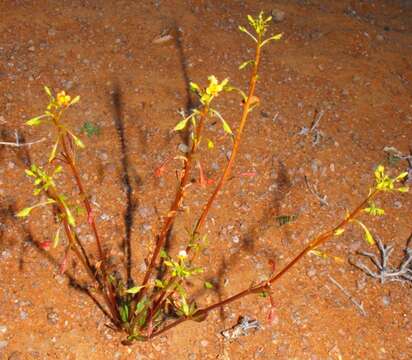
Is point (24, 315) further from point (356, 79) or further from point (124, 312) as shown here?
point (356, 79)

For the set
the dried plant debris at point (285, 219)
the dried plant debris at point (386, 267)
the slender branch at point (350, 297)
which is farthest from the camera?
the dried plant debris at point (285, 219)

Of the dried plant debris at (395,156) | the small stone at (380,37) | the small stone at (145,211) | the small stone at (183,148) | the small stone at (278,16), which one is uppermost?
the small stone at (278,16)

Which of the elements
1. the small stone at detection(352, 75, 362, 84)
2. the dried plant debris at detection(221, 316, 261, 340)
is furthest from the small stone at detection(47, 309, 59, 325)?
the small stone at detection(352, 75, 362, 84)

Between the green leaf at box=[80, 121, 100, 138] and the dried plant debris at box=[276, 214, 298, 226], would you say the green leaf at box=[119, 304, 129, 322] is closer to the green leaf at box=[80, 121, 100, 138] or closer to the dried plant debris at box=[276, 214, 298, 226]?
the dried plant debris at box=[276, 214, 298, 226]

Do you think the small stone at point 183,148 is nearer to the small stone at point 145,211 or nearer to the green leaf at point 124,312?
the small stone at point 145,211

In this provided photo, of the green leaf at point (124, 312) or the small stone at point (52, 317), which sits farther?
the small stone at point (52, 317)

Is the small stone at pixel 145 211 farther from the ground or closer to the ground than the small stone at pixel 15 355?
farther from the ground

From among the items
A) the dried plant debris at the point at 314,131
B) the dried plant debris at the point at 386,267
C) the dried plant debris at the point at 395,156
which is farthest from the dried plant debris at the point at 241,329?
the dried plant debris at the point at 395,156

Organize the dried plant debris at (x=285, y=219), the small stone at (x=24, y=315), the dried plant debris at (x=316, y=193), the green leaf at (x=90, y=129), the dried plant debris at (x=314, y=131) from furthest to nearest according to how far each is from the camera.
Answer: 1. the dried plant debris at (x=314, y=131)
2. the green leaf at (x=90, y=129)
3. the dried plant debris at (x=316, y=193)
4. the dried plant debris at (x=285, y=219)
5. the small stone at (x=24, y=315)
